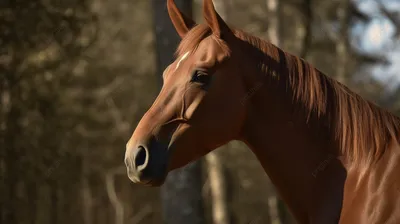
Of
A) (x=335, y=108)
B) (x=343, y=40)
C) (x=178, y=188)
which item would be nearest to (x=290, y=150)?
(x=335, y=108)

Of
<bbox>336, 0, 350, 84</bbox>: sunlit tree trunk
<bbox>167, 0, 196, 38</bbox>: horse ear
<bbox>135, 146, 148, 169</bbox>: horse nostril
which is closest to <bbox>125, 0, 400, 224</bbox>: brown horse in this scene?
<bbox>135, 146, 148, 169</bbox>: horse nostril

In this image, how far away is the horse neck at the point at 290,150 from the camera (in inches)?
127

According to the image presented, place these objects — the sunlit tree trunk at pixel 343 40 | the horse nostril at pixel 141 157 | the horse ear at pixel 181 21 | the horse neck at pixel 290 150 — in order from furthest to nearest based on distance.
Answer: the sunlit tree trunk at pixel 343 40 → the horse ear at pixel 181 21 → the horse neck at pixel 290 150 → the horse nostril at pixel 141 157

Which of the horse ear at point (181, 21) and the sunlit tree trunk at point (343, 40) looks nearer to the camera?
the horse ear at point (181, 21)

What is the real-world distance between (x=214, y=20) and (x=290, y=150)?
800mm

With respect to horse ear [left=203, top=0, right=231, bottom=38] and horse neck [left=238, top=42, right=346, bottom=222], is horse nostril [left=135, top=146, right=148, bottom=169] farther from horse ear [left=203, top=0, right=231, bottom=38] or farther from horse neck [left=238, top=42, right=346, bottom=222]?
horse ear [left=203, top=0, right=231, bottom=38]

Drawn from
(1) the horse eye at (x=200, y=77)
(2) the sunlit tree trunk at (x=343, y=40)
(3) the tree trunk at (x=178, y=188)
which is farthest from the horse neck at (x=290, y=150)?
(2) the sunlit tree trunk at (x=343, y=40)

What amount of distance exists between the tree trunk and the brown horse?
331cm

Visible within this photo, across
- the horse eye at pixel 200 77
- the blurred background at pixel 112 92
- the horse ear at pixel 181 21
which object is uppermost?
the horse ear at pixel 181 21

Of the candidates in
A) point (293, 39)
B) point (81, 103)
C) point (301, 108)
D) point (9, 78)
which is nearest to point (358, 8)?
point (293, 39)

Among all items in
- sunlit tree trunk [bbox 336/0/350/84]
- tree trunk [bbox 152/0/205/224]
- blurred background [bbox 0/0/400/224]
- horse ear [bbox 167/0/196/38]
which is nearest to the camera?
horse ear [bbox 167/0/196/38]

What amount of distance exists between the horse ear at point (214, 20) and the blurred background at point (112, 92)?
3.41 meters

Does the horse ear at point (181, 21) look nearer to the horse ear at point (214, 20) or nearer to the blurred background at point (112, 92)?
the horse ear at point (214, 20)

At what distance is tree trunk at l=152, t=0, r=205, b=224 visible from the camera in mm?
6680
